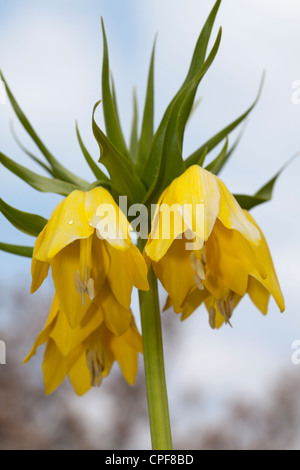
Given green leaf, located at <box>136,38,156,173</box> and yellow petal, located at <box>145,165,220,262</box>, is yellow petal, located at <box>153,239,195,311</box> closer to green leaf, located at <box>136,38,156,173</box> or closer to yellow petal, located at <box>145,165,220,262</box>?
yellow petal, located at <box>145,165,220,262</box>

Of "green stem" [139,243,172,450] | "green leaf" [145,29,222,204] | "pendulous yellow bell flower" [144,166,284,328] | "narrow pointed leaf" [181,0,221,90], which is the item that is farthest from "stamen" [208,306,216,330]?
"narrow pointed leaf" [181,0,221,90]

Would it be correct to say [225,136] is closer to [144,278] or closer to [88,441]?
Answer: [144,278]

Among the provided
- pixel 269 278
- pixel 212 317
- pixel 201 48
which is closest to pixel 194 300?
pixel 212 317

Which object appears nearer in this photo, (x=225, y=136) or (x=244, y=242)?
(x=244, y=242)

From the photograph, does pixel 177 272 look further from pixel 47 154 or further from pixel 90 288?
pixel 47 154
